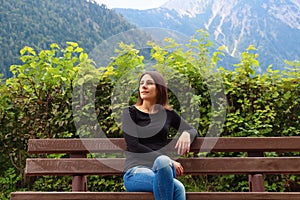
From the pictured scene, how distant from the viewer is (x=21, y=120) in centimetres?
436

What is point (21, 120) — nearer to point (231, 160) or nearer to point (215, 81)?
point (215, 81)

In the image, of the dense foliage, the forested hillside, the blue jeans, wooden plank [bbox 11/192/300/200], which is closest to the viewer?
the blue jeans

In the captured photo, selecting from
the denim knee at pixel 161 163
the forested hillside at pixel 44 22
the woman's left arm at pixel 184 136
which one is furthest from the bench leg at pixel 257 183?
the forested hillside at pixel 44 22

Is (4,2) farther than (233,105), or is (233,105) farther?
(4,2)

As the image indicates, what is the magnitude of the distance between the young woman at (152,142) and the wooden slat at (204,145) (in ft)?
0.55

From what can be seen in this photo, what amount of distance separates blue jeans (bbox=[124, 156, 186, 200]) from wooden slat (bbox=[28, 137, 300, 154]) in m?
0.44

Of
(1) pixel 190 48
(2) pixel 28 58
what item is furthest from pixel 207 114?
(2) pixel 28 58

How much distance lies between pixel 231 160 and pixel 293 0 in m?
121

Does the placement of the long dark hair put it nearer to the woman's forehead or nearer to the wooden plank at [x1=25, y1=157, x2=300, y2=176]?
the woman's forehead

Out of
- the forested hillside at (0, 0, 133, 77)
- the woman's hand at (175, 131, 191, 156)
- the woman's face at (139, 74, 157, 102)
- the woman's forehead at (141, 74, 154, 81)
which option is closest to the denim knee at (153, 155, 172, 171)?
the woman's hand at (175, 131, 191, 156)

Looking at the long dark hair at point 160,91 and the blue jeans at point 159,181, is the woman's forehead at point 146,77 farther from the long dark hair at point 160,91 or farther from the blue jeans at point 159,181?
the blue jeans at point 159,181

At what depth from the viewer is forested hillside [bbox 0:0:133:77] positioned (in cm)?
3111

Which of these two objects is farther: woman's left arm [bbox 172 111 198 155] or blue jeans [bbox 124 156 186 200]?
woman's left arm [bbox 172 111 198 155]

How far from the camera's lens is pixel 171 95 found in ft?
13.9
